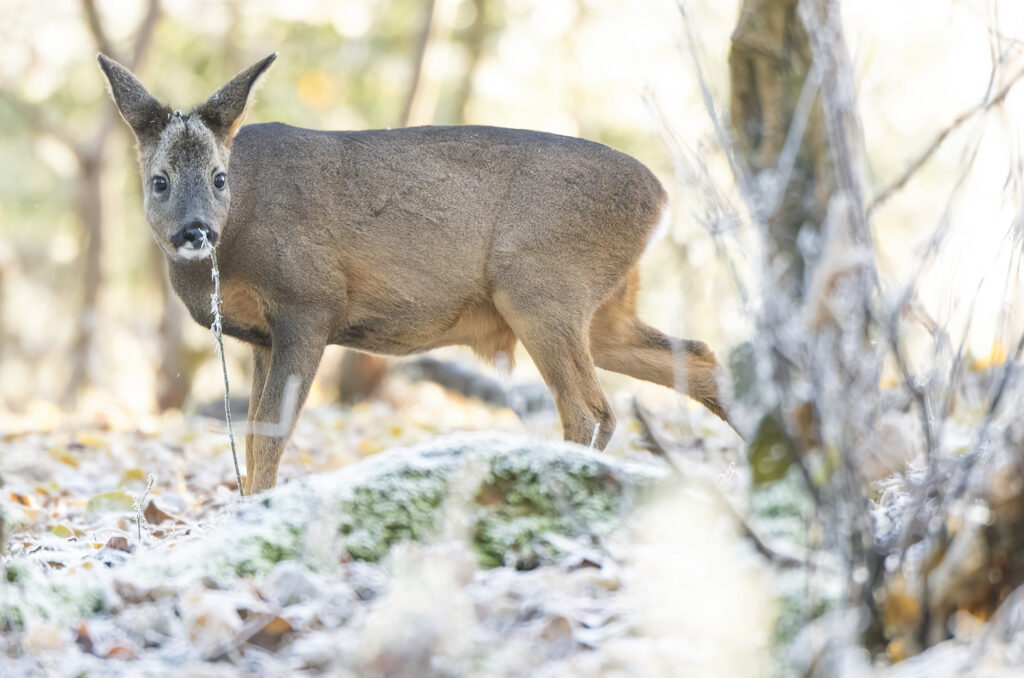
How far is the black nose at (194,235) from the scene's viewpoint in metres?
5.43

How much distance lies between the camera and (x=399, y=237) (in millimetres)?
6098

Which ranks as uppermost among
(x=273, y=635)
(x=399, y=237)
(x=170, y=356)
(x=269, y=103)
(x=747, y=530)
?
(x=269, y=103)

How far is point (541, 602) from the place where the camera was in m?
2.87

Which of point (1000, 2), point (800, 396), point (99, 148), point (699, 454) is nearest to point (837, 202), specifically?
point (800, 396)

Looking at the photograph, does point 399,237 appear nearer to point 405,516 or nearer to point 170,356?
point 405,516

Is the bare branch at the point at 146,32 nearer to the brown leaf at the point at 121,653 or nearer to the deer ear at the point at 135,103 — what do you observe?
the deer ear at the point at 135,103

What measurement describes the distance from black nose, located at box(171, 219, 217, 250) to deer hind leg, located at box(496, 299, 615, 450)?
1.51 m

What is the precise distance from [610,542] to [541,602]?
14.4 inches

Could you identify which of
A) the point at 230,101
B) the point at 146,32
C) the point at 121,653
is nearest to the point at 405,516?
the point at 121,653

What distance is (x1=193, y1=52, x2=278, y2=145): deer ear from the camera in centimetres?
586

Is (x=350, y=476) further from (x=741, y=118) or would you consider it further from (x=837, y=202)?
(x=741, y=118)

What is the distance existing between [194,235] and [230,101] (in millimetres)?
833

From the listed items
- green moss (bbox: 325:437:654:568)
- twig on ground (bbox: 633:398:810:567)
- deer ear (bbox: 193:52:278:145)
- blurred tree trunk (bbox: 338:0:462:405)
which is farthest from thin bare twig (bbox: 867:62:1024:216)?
blurred tree trunk (bbox: 338:0:462:405)

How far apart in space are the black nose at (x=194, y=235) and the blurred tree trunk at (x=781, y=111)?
110 inches
